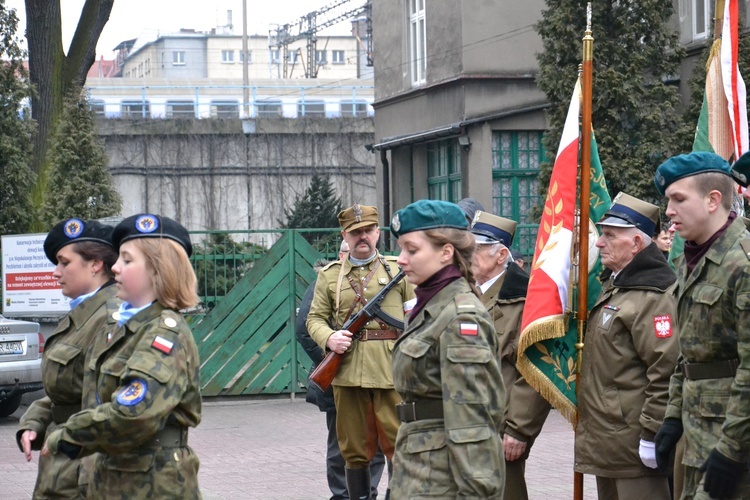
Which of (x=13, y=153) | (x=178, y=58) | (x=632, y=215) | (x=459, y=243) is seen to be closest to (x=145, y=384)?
(x=459, y=243)

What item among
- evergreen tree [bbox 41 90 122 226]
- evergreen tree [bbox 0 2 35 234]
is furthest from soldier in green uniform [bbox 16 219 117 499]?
evergreen tree [bbox 0 2 35 234]

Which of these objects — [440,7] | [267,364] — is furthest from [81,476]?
[440,7]

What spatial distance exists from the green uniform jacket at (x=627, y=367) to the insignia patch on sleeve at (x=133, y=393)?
2.53m

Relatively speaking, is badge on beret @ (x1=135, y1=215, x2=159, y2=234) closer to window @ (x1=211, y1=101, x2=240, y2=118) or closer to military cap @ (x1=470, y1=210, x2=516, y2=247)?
military cap @ (x1=470, y1=210, x2=516, y2=247)

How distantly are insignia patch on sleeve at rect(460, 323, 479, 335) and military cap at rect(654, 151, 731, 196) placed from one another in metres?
1.07

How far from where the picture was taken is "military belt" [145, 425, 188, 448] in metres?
4.16

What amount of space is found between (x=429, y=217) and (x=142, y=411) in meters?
1.33

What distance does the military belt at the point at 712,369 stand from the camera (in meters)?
4.29

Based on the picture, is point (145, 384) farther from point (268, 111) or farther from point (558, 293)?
point (268, 111)

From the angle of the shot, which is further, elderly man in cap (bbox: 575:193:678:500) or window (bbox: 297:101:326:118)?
window (bbox: 297:101:326:118)

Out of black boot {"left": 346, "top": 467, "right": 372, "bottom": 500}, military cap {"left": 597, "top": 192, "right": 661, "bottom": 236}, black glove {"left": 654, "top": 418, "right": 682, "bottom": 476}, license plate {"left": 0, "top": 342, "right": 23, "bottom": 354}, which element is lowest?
black boot {"left": 346, "top": 467, "right": 372, "bottom": 500}

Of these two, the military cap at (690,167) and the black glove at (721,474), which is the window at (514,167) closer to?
the military cap at (690,167)

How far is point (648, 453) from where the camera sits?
5.27m

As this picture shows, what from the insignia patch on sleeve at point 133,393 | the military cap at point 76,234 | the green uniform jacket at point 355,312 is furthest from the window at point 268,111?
the insignia patch on sleeve at point 133,393
